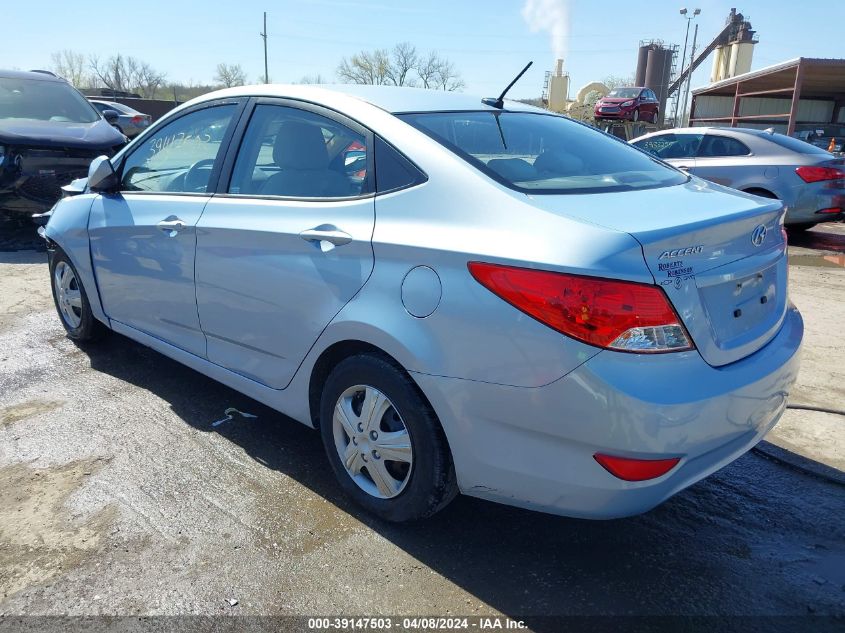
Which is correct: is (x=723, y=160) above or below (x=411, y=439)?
above

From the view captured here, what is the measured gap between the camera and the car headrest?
2.95 m

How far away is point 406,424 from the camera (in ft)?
8.05

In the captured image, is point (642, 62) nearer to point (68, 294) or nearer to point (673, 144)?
point (673, 144)

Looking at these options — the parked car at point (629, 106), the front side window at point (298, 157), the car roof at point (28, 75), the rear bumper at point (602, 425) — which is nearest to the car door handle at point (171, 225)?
the front side window at point (298, 157)

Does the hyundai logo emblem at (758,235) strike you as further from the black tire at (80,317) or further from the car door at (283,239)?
the black tire at (80,317)

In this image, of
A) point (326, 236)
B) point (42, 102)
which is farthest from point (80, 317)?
point (42, 102)

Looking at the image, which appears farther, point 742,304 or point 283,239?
point 283,239

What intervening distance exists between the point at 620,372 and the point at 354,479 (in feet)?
4.27

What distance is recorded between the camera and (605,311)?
6.51 ft

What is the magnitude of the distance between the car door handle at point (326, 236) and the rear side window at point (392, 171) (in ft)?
0.74

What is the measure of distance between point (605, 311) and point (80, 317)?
12.8ft

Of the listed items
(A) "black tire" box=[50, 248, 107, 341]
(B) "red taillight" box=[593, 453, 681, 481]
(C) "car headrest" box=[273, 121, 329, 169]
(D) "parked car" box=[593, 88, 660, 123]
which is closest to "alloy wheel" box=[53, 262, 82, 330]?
(A) "black tire" box=[50, 248, 107, 341]

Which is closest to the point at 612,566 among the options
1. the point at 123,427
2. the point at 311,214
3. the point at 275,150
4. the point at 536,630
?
the point at 536,630

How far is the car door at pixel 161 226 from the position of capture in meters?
3.37
